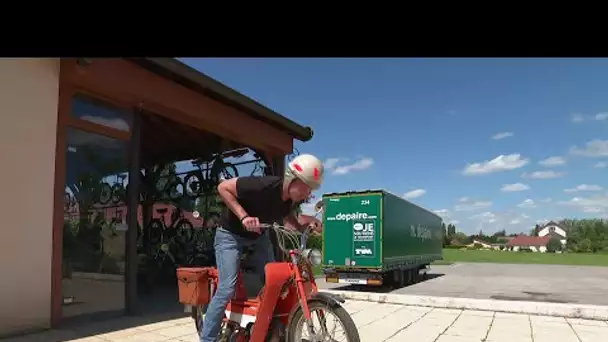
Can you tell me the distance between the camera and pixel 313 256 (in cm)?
355

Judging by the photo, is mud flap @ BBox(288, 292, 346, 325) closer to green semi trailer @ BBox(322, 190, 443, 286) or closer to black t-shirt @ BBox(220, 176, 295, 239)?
black t-shirt @ BBox(220, 176, 295, 239)

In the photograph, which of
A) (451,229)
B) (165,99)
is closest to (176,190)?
(165,99)

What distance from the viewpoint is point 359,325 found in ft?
20.7

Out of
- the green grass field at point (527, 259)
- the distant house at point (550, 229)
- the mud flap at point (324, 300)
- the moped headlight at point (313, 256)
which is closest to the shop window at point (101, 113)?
the moped headlight at point (313, 256)

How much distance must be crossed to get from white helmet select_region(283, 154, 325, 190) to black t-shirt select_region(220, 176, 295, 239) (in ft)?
0.61

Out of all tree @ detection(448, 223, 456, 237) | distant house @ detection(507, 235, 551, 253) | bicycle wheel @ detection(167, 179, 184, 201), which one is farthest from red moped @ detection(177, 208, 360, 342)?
distant house @ detection(507, 235, 551, 253)

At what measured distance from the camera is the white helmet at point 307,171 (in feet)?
11.0

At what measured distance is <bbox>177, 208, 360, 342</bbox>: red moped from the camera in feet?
10.9

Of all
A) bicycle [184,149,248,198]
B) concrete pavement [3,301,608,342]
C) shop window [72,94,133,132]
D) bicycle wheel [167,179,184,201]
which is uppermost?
shop window [72,94,133,132]

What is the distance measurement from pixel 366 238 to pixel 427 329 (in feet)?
27.2

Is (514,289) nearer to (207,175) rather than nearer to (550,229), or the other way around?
(207,175)

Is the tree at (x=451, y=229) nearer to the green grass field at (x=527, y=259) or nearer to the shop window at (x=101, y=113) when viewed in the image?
the green grass field at (x=527, y=259)
